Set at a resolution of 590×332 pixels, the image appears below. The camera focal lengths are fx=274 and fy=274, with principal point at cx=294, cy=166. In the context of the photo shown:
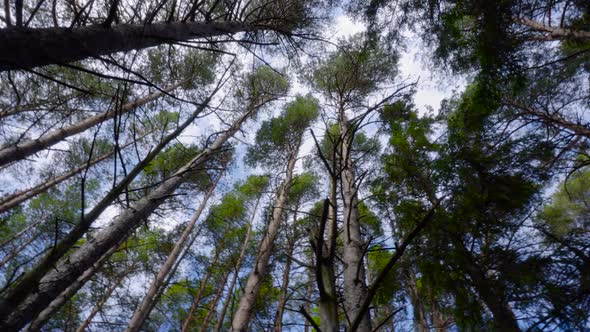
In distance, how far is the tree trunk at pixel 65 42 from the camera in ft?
5.11

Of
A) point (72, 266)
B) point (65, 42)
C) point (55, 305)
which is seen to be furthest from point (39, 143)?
point (65, 42)

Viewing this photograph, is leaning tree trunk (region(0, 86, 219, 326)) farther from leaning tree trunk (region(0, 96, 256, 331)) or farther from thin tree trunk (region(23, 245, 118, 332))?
thin tree trunk (region(23, 245, 118, 332))

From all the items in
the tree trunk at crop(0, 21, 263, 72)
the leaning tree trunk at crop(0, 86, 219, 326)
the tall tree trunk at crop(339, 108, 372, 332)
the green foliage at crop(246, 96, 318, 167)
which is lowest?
the leaning tree trunk at crop(0, 86, 219, 326)

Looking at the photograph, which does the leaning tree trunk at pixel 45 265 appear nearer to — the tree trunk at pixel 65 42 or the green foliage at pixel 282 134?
the tree trunk at pixel 65 42

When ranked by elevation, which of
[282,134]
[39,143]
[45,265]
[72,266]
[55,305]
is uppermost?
[282,134]

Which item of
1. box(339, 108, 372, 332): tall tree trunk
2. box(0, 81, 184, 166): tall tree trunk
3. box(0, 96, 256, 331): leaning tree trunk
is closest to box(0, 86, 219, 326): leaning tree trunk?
box(0, 96, 256, 331): leaning tree trunk

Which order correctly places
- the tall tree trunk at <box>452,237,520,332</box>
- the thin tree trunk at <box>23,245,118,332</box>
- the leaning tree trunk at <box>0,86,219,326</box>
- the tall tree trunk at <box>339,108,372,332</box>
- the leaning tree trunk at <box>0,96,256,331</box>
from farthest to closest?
the tall tree trunk at <box>452,237,520,332</box>, the thin tree trunk at <box>23,245,118,332</box>, the tall tree trunk at <box>339,108,372,332</box>, the leaning tree trunk at <box>0,96,256,331</box>, the leaning tree trunk at <box>0,86,219,326</box>

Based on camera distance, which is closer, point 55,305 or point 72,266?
point 72,266

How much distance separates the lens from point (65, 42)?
1827 millimetres

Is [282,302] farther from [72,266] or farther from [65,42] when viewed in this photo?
[65,42]

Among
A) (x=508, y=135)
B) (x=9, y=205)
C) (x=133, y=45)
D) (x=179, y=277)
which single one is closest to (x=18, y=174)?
Result: (x=9, y=205)

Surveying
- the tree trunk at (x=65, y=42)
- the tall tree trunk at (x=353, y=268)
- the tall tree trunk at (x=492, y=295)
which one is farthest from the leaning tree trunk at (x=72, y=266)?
the tall tree trunk at (x=492, y=295)

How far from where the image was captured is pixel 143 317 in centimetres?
515

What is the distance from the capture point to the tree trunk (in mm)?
1559
